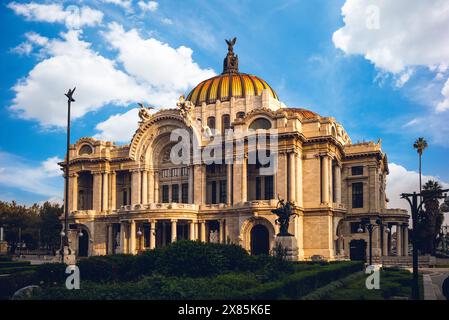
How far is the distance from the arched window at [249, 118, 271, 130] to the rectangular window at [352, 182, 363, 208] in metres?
18.3

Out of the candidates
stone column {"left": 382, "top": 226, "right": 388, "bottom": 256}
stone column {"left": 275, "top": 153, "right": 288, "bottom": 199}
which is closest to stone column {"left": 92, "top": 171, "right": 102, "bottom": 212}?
stone column {"left": 275, "top": 153, "right": 288, "bottom": 199}

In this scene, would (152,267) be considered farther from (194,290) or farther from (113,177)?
(113,177)

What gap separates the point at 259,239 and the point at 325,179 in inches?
416

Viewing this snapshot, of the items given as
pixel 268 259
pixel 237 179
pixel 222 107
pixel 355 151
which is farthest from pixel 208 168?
pixel 268 259

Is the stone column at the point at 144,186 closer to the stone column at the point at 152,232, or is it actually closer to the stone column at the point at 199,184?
the stone column at the point at 152,232

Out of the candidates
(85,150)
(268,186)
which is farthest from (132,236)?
(85,150)

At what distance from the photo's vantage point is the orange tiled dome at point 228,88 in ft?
257

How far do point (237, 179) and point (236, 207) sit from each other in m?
3.49

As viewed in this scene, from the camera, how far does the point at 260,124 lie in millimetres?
61031

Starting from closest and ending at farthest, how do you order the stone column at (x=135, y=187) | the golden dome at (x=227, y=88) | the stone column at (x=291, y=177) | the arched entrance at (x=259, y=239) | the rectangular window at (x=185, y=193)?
the stone column at (x=291, y=177), the arched entrance at (x=259, y=239), the rectangular window at (x=185, y=193), the stone column at (x=135, y=187), the golden dome at (x=227, y=88)

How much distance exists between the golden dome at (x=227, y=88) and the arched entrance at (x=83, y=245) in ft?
87.2

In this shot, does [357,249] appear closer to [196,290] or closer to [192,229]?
[192,229]

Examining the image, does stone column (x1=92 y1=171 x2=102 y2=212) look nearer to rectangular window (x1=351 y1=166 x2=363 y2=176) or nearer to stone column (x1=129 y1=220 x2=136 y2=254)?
stone column (x1=129 y1=220 x2=136 y2=254)

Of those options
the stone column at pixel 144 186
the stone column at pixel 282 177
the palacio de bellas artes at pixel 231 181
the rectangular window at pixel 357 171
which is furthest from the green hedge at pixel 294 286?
the stone column at pixel 144 186
